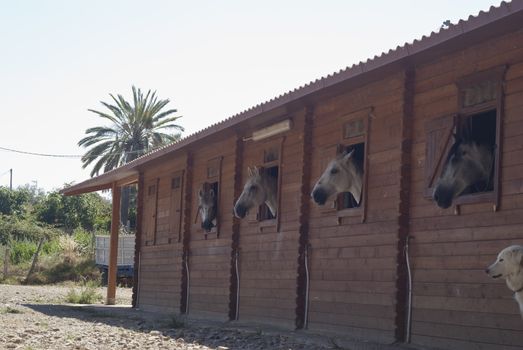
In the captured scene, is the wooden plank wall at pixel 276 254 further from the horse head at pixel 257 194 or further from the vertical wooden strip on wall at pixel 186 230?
the vertical wooden strip on wall at pixel 186 230

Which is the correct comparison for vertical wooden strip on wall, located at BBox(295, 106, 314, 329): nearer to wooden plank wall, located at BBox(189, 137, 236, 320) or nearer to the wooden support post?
wooden plank wall, located at BBox(189, 137, 236, 320)

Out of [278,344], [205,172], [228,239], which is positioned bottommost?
[278,344]

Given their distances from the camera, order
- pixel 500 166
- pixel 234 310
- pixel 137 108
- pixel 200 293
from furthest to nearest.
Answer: pixel 137 108
pixel 200 293
pixel 234 310
pixel 500 166

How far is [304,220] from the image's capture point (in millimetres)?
12102

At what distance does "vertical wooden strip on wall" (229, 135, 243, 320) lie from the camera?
14.4 m

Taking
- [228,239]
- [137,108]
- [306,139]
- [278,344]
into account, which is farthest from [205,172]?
[137,108]

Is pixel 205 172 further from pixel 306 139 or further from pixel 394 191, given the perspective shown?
pixel 394 191

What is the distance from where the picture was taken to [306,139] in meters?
12.2

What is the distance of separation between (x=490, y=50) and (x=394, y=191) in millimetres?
2213

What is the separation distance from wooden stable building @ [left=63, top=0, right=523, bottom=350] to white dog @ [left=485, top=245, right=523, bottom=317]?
0.54m

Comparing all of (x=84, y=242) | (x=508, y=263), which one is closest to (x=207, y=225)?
(x=508, y=263)

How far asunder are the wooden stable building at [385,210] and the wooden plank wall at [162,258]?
168 centimetres

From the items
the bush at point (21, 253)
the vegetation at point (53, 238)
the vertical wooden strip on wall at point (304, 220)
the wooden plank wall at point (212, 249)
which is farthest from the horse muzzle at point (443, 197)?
the bush at point (21, 253)

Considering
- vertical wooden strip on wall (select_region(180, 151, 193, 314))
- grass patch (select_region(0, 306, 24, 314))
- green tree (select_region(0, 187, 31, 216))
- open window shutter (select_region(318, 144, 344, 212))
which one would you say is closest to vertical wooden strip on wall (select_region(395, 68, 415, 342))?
open window shutter (select_region(318, 144, 344, 212))
